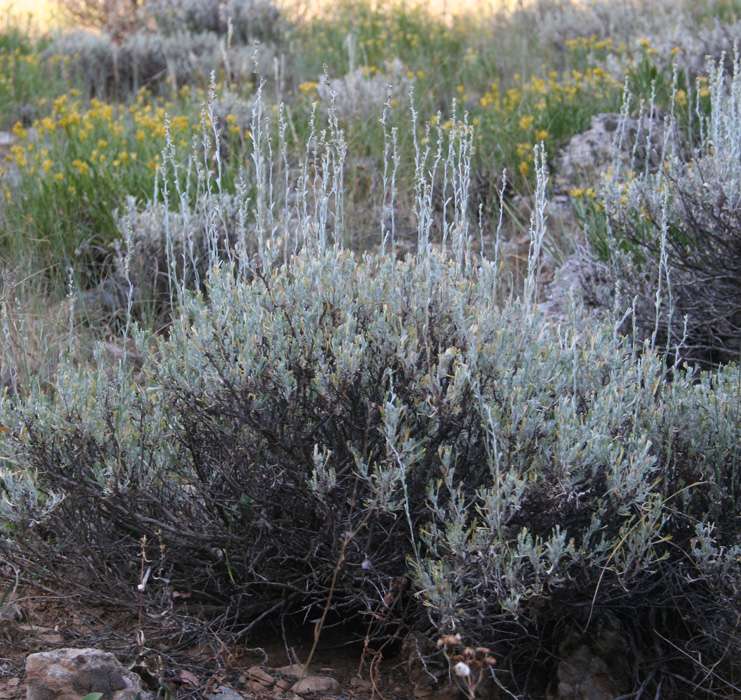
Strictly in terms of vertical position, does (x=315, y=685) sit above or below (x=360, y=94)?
below

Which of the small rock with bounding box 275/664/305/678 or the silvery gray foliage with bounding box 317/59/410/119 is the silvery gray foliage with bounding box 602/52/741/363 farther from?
the silvery gray foliage with bounding box 317/59/410/119

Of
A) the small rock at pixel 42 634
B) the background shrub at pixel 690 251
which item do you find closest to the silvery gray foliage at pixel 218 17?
the background shrub at pixel 690 251

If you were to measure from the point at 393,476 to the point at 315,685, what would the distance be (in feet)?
1.92

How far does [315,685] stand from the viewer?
255 cm

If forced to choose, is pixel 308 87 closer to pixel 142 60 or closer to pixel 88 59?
pixel 142 60

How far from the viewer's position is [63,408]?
8.96 feet

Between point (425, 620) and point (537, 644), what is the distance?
293 mm

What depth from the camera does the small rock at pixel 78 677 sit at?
7.25ft

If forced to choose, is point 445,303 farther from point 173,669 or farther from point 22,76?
point 22,76

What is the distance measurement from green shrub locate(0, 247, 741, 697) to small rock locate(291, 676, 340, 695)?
0.17 m

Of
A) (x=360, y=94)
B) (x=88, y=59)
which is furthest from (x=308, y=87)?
(x=88, y=59)

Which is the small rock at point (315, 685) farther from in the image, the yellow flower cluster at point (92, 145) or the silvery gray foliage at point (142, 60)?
the silvery gray foliage at point (142, 60)

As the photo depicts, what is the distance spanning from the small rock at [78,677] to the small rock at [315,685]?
42cm

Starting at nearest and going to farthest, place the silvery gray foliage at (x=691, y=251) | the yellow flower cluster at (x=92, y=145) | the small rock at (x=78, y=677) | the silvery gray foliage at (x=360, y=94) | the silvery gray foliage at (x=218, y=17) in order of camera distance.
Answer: the small rock at (x=78, y=677) < the silvery gray foliage at (x=691, y=251) < the yellow flower cluster at (x=92, y=145) < the silvery gray foliage at (x=360, y=94) < the silvery gray foliage at (x=218, y=17)
